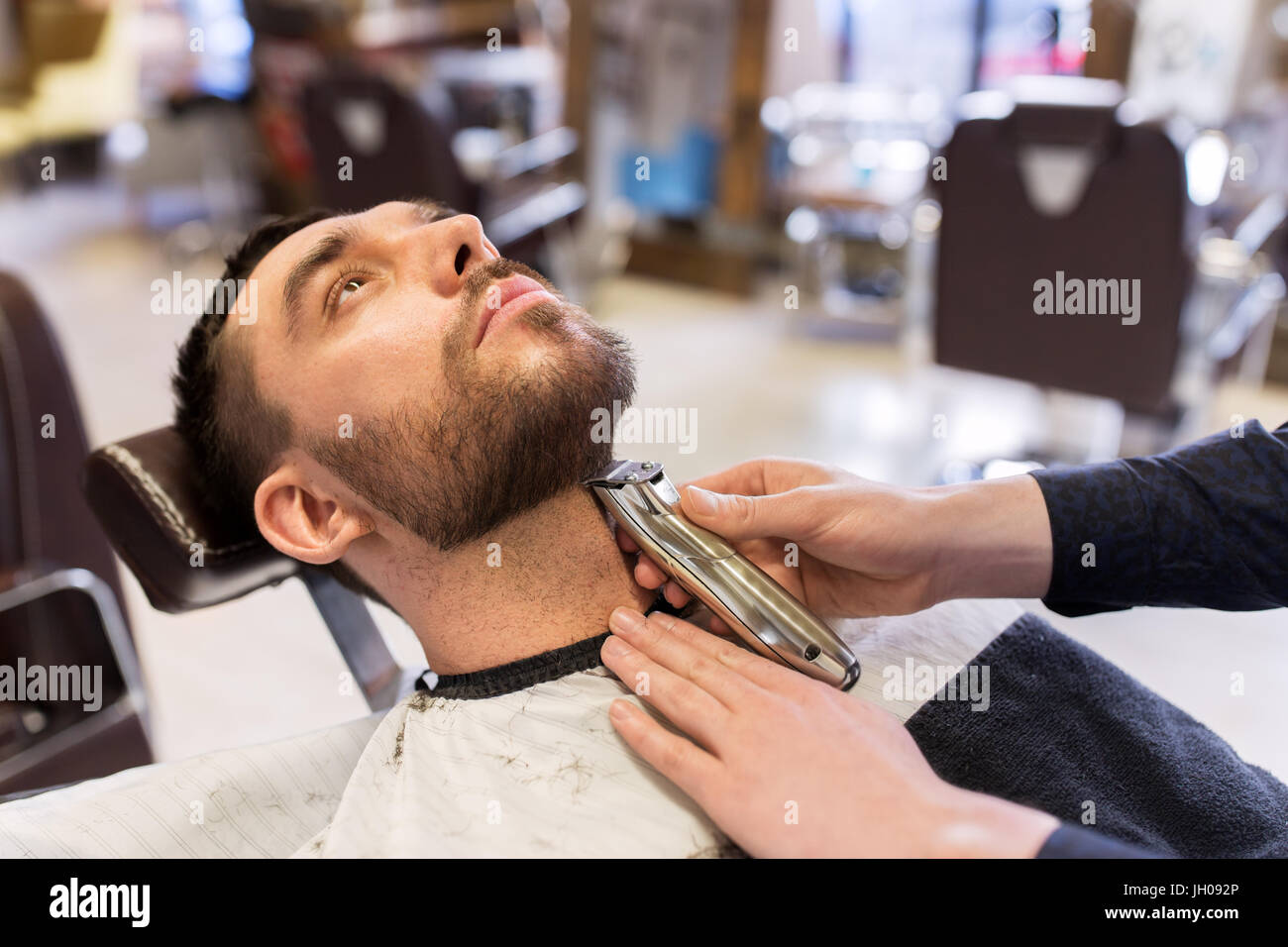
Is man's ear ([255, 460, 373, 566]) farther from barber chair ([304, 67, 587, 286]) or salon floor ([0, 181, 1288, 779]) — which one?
barber chair ([304, 67, 587, 286])

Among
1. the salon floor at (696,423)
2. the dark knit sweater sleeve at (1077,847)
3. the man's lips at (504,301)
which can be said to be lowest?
the salon floor at (696,423)

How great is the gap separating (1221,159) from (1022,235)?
66cm

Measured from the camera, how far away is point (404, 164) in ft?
12.4

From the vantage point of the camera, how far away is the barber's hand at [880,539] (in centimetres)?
118

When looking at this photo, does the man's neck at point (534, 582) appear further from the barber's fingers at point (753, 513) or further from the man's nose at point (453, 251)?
the man's nose at point (453, 251)

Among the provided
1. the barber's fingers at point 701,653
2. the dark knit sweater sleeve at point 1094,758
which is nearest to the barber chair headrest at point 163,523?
the barber's fingers at point 701,653

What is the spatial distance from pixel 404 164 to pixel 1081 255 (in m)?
2.34

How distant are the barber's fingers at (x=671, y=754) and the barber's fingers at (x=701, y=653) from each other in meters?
0.06

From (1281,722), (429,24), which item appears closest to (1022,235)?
(1281,722)

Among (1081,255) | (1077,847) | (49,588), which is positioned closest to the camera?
(1077,847)

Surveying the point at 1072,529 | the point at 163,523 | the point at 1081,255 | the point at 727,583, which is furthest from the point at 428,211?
the point at 1081,255

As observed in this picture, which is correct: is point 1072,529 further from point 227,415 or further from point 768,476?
point 227,415
